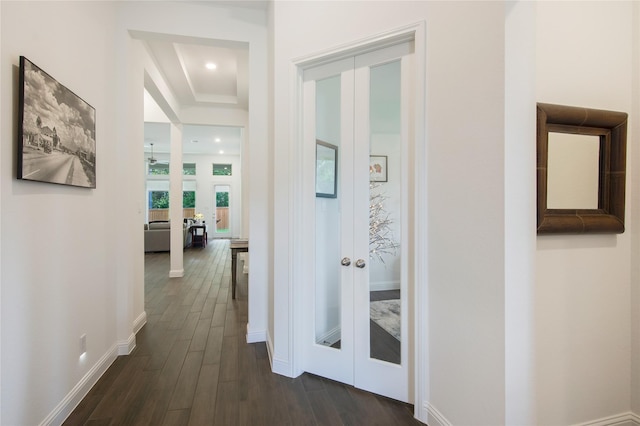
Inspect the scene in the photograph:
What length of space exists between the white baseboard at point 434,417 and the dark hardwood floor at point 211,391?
115 millimetres

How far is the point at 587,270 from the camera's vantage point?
4.97 feet

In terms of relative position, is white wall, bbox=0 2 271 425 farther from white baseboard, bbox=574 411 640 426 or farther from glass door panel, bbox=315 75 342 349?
white baseboard, bbox=574 411 640 426

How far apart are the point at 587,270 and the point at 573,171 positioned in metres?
0.53

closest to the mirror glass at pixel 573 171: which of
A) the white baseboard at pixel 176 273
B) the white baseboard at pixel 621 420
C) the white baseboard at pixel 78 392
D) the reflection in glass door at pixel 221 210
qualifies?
the white baseboard at pixel 621 420

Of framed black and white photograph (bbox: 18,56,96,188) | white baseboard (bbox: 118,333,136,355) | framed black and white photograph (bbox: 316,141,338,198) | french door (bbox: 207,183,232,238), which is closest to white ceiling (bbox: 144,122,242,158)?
french door (bbox: 207,183,232,238)

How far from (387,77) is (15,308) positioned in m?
2.43

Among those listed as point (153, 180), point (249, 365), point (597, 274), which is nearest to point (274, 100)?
point (249, 365)

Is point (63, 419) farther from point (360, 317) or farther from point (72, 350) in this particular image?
point (360, 317)

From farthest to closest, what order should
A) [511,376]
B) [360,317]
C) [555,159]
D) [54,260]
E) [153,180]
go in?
[153,180] < [360,317] < [54,260] < [555,159] < [511,376]

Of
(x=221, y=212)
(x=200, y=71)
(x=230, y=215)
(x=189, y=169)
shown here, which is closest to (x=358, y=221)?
(x=200, y=71)

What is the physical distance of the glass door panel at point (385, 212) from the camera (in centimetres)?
189

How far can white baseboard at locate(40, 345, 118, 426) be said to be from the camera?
1.65 m

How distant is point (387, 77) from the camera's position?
1.91 metres

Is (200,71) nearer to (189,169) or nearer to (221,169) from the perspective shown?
(221,169)
